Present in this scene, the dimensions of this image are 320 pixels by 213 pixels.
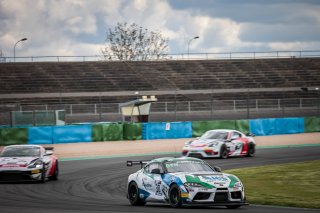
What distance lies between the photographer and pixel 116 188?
22297mm

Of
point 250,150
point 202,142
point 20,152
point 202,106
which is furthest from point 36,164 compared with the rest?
point 202,106

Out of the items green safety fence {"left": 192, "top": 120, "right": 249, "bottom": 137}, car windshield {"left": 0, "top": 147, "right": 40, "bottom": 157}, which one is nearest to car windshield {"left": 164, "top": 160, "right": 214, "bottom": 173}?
car windshield {"left": 0, "top": 147, "right": 40, "bottom": 157}

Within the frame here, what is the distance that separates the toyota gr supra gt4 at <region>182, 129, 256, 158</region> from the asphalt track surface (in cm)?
47

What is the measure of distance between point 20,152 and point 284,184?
8.11 meters

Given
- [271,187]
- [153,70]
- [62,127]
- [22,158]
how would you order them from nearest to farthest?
[271,187]
[22,158]
[62,127]
[153,70]

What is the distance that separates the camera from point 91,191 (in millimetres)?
21219

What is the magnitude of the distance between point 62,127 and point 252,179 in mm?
22365

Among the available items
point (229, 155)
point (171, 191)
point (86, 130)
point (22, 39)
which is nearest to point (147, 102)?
point (86, 130)

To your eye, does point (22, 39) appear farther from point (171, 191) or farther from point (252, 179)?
point (171, 191)

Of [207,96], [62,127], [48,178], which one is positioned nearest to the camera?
[48,178]

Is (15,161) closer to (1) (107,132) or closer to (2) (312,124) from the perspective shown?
(1) (107,132)

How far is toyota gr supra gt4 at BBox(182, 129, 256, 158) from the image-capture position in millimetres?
32375

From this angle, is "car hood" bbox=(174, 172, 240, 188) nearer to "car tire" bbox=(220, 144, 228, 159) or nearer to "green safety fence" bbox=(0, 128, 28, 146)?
"car tire" bbox=(220, 144, 228, 159)

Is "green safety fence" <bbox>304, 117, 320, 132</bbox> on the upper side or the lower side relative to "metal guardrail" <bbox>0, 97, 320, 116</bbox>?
lower
